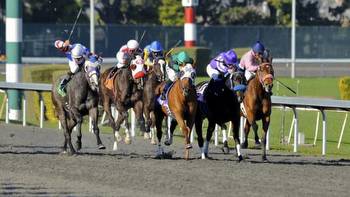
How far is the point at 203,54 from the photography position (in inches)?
1377

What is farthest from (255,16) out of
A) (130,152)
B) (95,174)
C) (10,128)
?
(95,174)

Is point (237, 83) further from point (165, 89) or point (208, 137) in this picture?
point (165, 89)

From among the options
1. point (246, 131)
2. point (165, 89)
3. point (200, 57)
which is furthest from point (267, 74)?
point (200, 57)

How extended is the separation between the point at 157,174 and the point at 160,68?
166 inches

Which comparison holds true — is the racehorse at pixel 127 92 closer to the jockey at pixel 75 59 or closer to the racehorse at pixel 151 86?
the racehorse at pixel 151 86

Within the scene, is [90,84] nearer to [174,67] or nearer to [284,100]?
[174,67]

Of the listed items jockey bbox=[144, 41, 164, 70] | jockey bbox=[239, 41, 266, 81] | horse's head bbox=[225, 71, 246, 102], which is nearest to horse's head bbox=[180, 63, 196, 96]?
horse's head bbox=[225, 71, 246, 102]

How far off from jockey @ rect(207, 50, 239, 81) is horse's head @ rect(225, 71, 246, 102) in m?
0.09

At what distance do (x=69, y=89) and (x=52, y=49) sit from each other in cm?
2823

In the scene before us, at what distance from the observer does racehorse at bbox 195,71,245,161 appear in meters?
15.4

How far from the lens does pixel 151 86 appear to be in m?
17.6

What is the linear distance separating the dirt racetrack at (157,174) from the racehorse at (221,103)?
0.49 metres

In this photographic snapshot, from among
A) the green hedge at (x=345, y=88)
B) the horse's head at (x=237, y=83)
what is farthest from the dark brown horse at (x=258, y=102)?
the green hedge at (x=345, y=88)

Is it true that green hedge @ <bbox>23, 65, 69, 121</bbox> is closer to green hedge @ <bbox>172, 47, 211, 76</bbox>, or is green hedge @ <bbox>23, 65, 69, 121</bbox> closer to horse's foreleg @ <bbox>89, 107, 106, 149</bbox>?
green hedge @ <bbox>172, 47, 211, 76</bbox>
